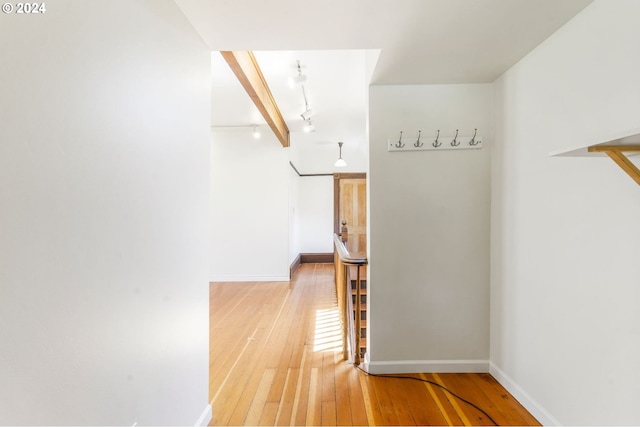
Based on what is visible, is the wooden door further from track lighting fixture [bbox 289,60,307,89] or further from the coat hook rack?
the coat hook rack

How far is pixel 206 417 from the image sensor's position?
1.61m

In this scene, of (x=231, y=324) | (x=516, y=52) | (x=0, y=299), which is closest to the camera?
(x=0, y=299)

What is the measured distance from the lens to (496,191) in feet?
6.72

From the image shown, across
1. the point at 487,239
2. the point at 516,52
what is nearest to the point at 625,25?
the point at 516,52

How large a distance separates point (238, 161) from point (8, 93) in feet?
14.8

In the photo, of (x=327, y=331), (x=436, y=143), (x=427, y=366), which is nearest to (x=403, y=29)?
(x=436, y=143)

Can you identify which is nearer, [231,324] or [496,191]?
[496,191]

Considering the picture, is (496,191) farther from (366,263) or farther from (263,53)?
(263,53)

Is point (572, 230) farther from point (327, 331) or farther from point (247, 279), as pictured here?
point (247, 279)

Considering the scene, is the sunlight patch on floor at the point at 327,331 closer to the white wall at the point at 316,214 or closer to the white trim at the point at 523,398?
the white trim at the point at 523,398

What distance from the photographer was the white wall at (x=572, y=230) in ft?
3.89

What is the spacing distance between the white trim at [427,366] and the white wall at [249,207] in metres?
3.14

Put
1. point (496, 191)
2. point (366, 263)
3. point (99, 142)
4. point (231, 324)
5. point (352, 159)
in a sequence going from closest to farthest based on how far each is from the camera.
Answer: point (99, 142), point (496, 191), point (366, 263), point (231, 324), point (352, 159)

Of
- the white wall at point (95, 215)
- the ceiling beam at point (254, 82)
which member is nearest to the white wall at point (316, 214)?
the ceiling beam at point (254, 82)
